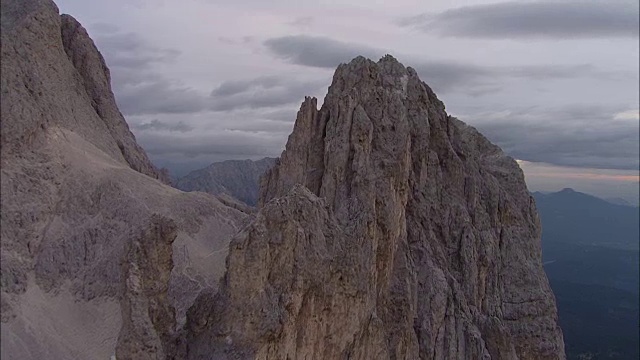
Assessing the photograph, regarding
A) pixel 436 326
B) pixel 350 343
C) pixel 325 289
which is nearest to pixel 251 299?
pixel 325 289

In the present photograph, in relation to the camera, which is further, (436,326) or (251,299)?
(436,326)

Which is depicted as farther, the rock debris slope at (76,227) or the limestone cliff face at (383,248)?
the rock debris slope at (76,227)

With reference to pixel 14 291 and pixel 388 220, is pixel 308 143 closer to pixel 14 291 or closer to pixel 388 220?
pixel 388 220

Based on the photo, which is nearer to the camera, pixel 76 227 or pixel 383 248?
pixel 383 248

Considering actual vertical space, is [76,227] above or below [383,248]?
below
